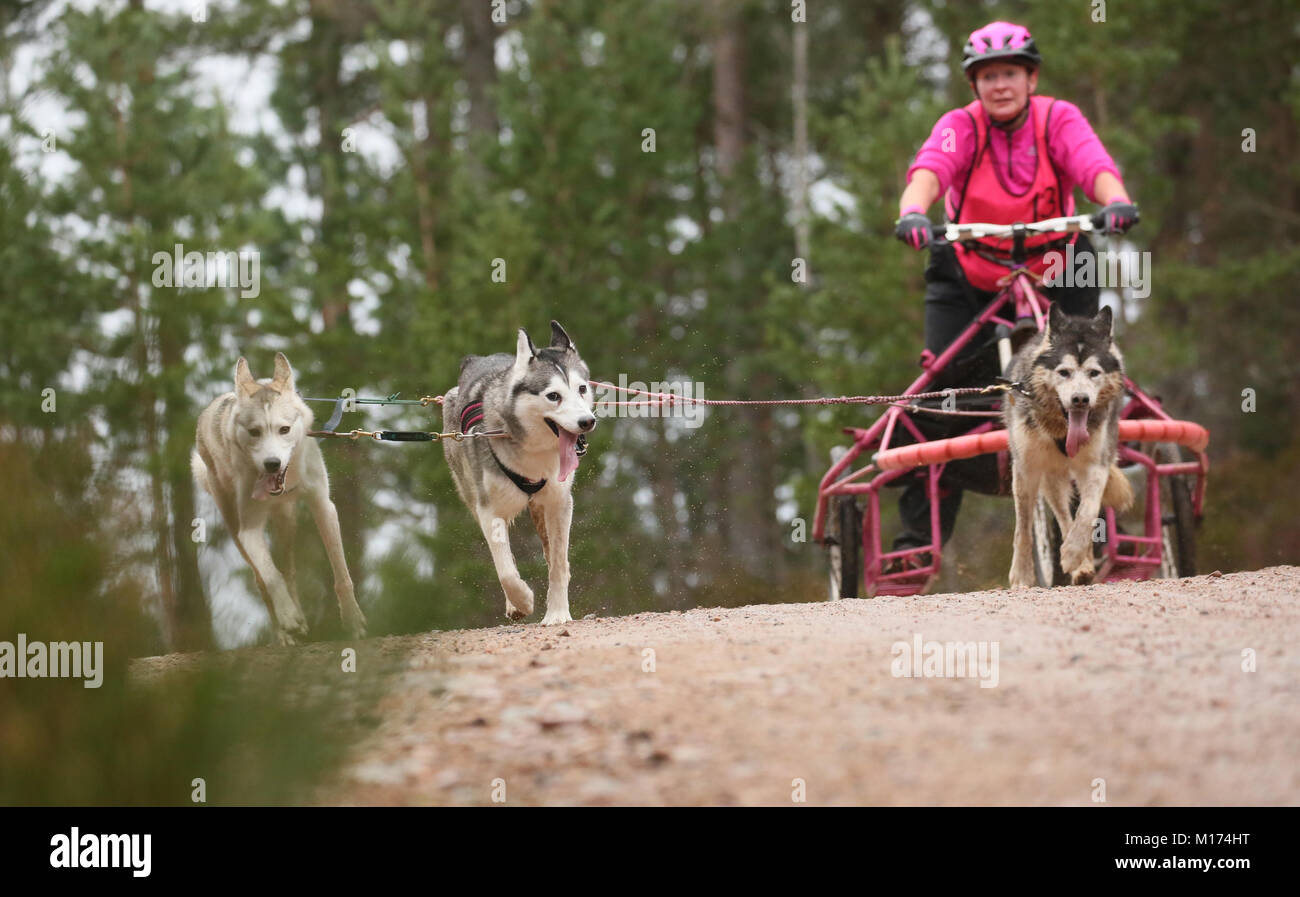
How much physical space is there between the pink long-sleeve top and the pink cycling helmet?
337mm

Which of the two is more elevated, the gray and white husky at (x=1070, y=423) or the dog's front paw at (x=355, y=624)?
the gray and white husky at (x=1070, y=423)

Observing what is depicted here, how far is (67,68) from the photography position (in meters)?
17.3

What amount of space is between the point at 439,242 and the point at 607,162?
394cm

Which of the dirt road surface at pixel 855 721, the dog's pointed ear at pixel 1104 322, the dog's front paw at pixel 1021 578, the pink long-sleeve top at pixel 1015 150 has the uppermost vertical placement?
the pink long-sleeve top at pixel 1015 150

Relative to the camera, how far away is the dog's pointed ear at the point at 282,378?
741 centimetres

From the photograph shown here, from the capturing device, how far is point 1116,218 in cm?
728

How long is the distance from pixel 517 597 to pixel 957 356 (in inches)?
121

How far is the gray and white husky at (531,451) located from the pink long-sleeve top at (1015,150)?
7.90 ft

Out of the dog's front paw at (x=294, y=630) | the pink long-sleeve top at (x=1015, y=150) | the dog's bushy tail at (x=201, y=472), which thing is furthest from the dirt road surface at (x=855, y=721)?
the pink long-sleeve top at (x=1015, y=150)

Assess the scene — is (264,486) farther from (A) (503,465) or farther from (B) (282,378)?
(A) (503,465)

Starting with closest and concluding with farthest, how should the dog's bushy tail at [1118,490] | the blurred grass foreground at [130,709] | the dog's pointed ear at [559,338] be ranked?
the blurred grass foreground at [130,709] < the dog's pointed ear at [559,338] < the dog's bushy tail at [1118,490]

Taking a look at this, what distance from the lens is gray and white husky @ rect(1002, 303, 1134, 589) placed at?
7.20m

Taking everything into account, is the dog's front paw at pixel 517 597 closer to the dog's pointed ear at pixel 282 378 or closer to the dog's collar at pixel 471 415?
the dog's collar at pixel 471 415
